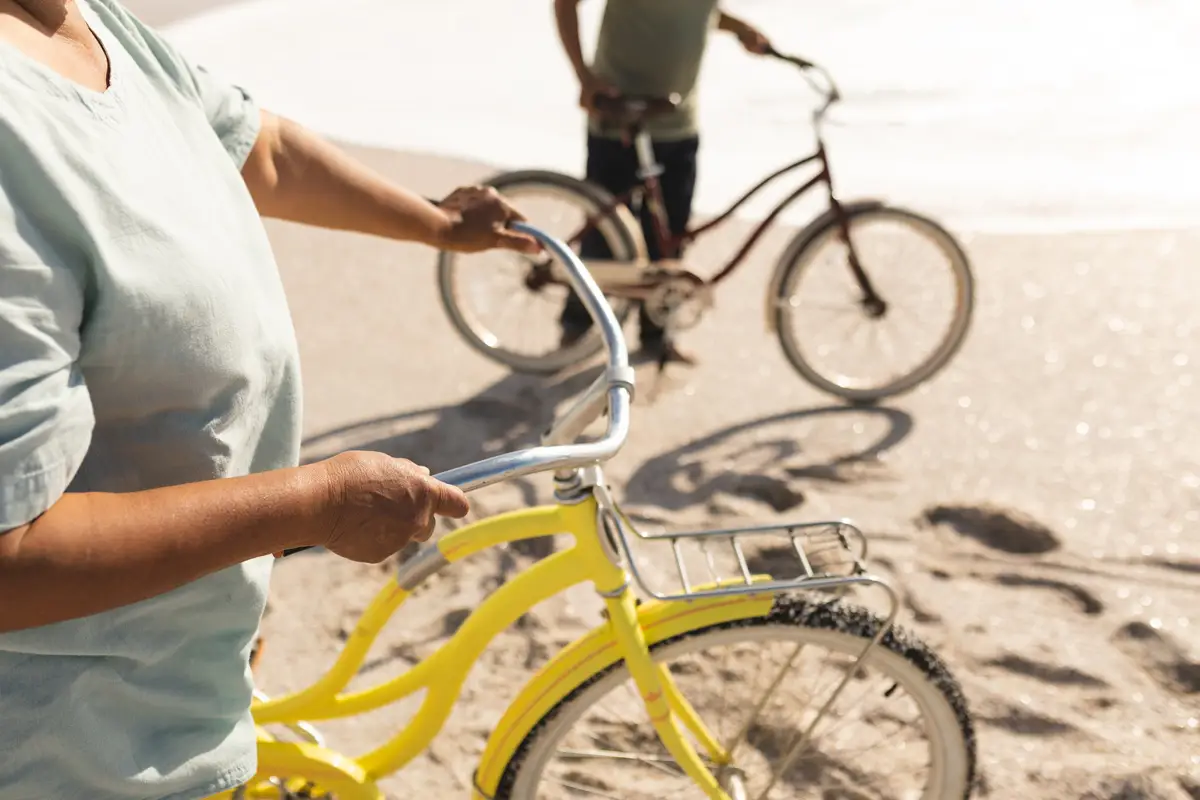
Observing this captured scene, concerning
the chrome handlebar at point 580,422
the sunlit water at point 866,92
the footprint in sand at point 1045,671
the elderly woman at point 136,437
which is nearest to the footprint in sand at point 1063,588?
the footprint in sand at point 1045,671

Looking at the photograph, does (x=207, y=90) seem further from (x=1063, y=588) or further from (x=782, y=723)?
(x=1063, y=588)

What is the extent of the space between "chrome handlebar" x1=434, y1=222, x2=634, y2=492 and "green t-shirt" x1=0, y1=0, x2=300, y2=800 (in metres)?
0.24

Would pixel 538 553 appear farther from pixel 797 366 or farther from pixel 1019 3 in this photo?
pixel 1019 3

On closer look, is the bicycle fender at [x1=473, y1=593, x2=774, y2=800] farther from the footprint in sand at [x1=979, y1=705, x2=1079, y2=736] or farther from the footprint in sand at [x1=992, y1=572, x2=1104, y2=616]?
the footprint in sand at [x1=992, y1=572, x2=1104, y2=616]

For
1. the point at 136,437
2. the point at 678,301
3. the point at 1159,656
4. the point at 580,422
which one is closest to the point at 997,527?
the point at 1159,656

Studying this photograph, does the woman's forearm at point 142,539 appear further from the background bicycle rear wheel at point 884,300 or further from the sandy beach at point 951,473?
the background bicycle rear wheel at point 884,300

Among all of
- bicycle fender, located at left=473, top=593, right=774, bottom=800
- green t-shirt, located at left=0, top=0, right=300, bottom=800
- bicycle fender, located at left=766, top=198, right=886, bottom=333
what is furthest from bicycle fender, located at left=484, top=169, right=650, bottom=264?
green t-shirt, located at left=0, top=0, right=300, bottom=800

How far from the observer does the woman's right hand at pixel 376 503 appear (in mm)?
1093

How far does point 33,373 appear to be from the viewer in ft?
2.90

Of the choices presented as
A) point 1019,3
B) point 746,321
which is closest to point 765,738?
point 746,321

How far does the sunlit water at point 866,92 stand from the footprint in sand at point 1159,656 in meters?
3.16

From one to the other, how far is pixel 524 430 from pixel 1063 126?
16.6ft

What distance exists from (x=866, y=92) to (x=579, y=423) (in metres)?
7.42

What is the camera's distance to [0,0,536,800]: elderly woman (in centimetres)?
91
